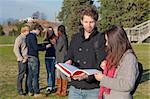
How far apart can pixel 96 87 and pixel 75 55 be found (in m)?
0.48

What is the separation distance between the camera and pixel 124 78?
3.96 m

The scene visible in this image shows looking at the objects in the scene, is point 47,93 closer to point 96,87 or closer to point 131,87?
point 96,87

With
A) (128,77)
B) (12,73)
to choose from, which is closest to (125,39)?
(128,77)

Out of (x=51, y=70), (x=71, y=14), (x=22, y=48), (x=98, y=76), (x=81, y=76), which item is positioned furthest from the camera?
(x=71, y=14)

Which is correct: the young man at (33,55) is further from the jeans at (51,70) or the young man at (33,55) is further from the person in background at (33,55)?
the jeans at (51,70)

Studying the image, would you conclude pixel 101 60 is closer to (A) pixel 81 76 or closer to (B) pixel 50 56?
(A) pixel 81 76

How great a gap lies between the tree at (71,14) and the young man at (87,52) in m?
41.5

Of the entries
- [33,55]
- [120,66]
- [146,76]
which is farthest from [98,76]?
[146,76]

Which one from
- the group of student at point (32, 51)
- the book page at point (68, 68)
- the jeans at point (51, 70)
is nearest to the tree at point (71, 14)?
the jeans at point (51, 70)

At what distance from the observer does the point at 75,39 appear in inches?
200

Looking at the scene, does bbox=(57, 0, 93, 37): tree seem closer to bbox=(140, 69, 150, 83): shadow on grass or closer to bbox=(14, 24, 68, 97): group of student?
bbox=(140, 69, 150, 83): shadow on grass

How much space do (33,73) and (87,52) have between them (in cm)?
496

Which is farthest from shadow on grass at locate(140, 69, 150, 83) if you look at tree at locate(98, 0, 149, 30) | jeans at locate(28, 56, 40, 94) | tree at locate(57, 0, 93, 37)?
tree at locate(57, 0, 93, 37)

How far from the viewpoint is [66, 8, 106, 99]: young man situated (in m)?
4.84
